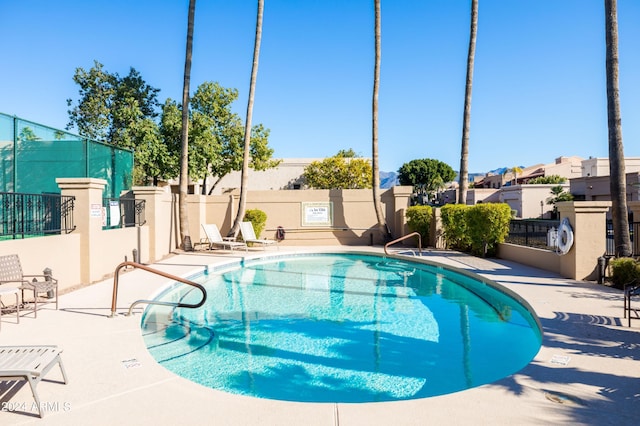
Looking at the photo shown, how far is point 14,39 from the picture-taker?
17.6 metres

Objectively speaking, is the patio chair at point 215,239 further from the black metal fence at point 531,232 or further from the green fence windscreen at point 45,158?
the black metal fence at point 531,232

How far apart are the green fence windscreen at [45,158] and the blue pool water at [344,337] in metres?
4.30

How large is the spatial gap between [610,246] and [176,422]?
12264 millimetres

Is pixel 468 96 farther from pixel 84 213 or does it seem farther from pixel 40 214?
pixel 40 214

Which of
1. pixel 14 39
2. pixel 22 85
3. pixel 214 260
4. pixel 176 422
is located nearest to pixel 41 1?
pixel 14 39

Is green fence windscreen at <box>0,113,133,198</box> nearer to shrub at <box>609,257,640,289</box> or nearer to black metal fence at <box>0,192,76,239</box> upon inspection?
black metal fence at <box>0,192,76,239</box>

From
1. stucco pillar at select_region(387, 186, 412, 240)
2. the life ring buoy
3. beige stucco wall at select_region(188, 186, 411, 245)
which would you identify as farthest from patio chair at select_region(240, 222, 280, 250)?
the life ring buoy

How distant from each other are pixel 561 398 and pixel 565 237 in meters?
6.97

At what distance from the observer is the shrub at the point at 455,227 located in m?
14.6

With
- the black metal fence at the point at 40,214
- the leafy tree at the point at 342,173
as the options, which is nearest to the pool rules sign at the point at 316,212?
the black metal fence at the point at 40,214

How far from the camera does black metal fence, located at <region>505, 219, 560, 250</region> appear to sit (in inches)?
473

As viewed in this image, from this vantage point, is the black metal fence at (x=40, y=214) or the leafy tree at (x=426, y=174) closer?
the black metal fence at (x=40, y=214)

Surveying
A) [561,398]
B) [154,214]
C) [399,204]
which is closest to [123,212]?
[154,214]

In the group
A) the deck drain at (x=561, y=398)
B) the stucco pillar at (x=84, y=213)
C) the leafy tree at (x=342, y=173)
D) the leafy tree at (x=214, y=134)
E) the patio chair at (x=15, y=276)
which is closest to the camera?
the deck drain at (x=561, y=398)
